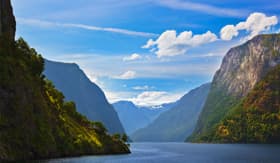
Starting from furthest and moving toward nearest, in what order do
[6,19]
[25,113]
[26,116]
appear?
[6,19] < [25,113] < [26,116]

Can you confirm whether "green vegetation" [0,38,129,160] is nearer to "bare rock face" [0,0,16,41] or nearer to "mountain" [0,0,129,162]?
"mountain" [0,0,129,162]

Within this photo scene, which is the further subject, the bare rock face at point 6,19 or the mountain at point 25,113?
the bare rock face at point 6,19

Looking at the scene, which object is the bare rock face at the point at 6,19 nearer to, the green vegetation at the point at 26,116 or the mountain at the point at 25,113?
the mountain at the point at 25,113

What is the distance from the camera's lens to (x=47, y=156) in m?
149

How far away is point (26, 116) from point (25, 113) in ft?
3.41

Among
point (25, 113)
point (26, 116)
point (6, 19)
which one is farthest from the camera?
point (6, 19)

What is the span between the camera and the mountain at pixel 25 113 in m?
131

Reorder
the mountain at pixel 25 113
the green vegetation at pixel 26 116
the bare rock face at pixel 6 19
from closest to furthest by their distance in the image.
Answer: the green vegetation at pixel 26 116
the mountain at pixel 25 113
the bare rock face at pixel 6 19

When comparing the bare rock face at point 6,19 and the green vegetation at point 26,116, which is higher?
the bare rock face at point 6,19

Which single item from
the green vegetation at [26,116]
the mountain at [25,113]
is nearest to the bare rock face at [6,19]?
the mountain at [25,113]

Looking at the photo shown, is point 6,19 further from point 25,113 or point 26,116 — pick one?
point 26,116

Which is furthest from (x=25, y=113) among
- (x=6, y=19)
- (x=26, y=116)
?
(x=6, y=19)

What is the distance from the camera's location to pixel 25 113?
5605 inches

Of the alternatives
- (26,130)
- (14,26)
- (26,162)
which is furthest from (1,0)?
(26,162)
